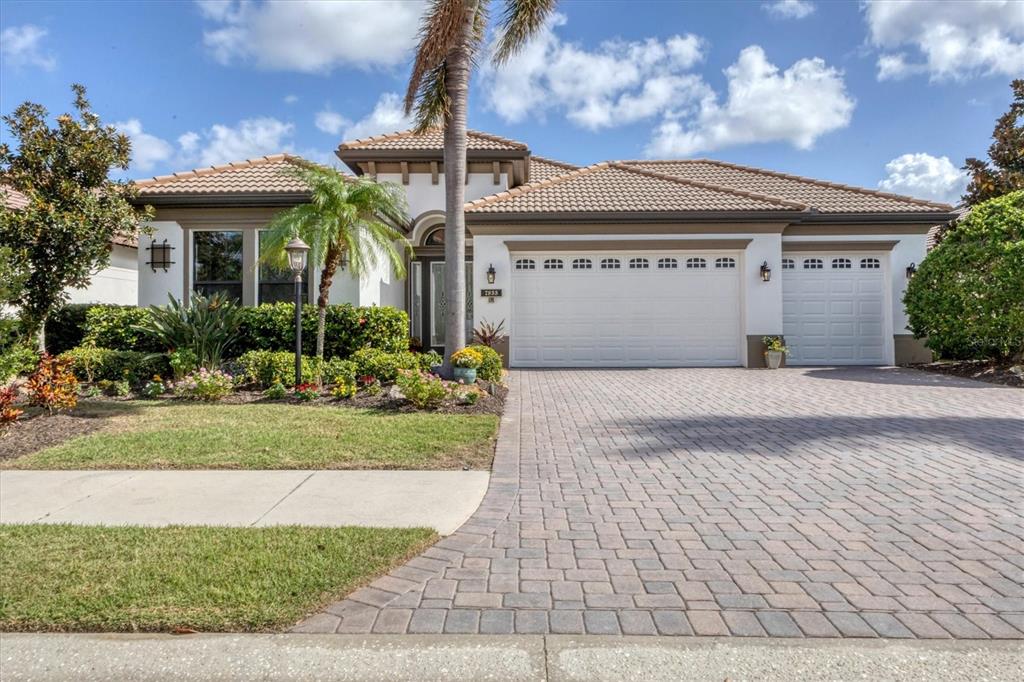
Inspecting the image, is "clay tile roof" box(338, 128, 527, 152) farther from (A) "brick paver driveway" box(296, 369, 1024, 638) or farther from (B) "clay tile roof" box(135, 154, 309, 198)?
(A) "brick paver driveway" box(296, 369, 1024, 638)

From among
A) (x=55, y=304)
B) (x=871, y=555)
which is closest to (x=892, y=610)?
(x=871, y=555)

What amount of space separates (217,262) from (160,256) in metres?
1.25

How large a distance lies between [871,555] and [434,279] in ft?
47.0

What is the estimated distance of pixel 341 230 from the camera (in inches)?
442

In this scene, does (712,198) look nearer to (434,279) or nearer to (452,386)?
(434,279)

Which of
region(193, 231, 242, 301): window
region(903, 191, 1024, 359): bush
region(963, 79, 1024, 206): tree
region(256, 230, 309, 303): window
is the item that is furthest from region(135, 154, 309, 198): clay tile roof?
region(963, 79, 1024, 206): tree

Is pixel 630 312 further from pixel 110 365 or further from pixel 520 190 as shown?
pixel 110 365

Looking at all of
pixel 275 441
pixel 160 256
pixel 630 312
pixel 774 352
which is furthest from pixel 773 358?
pixel 160 256

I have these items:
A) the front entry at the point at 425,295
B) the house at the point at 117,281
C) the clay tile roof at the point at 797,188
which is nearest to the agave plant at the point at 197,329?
the front entry at the point at 425,295

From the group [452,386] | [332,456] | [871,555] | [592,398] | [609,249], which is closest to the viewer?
[871,555]

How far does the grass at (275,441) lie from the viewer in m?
6.38

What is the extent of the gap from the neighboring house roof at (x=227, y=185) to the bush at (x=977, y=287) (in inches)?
560

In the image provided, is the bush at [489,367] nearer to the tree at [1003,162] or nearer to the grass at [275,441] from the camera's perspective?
the grass at [275,441]

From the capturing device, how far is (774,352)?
14641 millimetres
